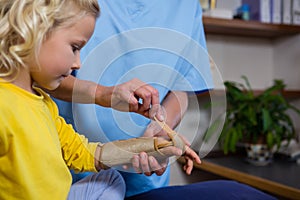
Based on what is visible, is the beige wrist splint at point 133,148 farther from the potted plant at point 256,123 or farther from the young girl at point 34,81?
the potted plant at point 256,123

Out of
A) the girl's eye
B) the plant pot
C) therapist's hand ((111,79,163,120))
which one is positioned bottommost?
the plant pot

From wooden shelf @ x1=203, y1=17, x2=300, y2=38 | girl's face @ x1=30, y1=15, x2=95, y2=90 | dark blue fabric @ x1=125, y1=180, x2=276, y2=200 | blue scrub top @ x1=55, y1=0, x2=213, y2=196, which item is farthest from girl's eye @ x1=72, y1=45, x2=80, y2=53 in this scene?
wooden shelf @ x1=203, y1=17, x2=300, y2=38

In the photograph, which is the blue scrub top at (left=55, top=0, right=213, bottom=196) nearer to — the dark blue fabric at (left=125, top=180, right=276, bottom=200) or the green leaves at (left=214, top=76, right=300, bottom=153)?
the dark blue fabric at (left=125, top=180, right=276, bottom=200)

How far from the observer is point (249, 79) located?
230 centimetres

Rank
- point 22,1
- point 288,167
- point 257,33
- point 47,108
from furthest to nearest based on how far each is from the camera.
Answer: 1. point 257,33
2. point 288,167
3. point 47,108
4. point 22,1

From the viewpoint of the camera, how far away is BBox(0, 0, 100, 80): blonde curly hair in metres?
0.58

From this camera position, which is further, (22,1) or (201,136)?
(201,136)

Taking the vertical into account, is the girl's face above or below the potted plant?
above

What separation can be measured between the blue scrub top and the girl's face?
11 centimetres

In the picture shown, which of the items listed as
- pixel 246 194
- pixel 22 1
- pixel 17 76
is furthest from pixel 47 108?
pixel 246 194

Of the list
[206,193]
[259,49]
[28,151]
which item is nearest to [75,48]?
[28,151]

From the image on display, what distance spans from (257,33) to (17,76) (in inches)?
72.5

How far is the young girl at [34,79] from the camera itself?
1.89ft

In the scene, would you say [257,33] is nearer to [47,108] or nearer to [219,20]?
[219,20]
